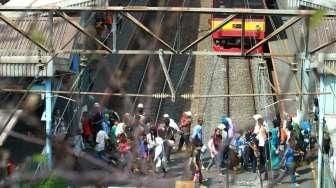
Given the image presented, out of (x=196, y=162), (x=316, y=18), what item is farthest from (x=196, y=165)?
(x=316, y=18)

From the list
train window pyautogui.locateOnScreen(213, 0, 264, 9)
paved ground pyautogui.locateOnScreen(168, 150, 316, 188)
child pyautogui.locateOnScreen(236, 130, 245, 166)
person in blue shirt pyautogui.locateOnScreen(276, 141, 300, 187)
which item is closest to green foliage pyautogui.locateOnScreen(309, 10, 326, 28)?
paved ground pyautogui.locateOnScreen(168, 150, 316, 188)

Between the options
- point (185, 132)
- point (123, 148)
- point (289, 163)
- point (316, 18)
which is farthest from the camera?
point (185, 132)

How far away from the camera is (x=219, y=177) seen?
11.1 m

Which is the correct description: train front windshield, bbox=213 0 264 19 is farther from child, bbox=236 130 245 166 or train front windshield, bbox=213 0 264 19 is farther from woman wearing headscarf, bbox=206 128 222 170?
woman wearing headscarf, bbox=206 128 222 170

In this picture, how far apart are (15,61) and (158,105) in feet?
21.2

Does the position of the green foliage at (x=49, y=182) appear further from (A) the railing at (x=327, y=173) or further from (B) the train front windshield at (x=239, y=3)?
(B) the train front windshield at (x=239, y=3)

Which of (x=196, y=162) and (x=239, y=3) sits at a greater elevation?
(x=239, y=3)

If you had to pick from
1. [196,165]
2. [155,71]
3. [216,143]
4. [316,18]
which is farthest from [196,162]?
[316,18]

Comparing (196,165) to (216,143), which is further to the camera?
(216,143)

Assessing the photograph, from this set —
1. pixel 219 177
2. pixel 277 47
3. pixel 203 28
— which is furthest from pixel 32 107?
pixel 203 28

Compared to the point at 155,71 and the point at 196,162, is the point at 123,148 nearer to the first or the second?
the point at 196,162

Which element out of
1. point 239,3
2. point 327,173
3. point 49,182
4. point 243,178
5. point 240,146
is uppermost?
point 239,3

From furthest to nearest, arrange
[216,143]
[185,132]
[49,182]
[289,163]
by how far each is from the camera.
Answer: [185,132]
[216,143]
[289,163]
[49,182]

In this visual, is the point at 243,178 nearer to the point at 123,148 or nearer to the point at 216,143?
the point at 216,143
